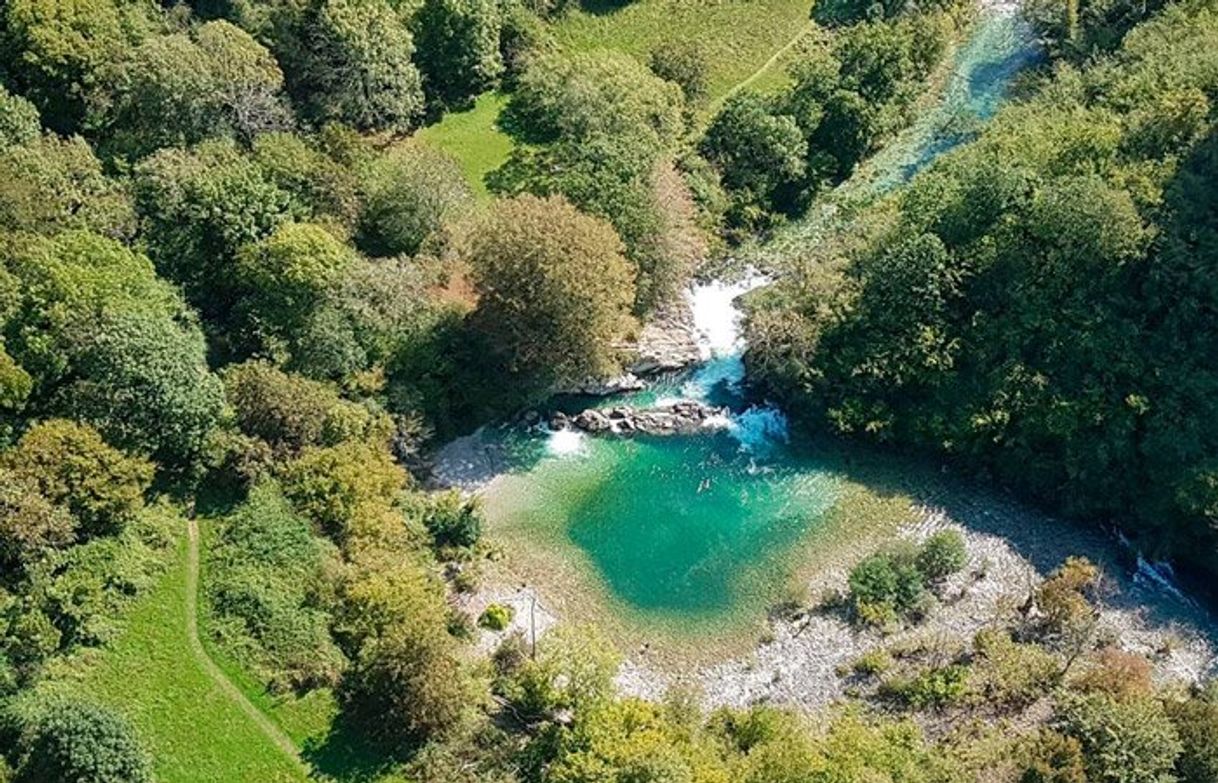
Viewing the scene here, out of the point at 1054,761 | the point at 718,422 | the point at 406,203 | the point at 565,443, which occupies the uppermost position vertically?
the point at 406,203

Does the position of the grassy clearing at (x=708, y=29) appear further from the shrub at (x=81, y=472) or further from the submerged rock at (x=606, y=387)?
the shrub at (x=81, y=472)

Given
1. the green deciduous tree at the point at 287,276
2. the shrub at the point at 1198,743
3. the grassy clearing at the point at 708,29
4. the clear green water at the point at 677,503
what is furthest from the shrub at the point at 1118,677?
the grassy clearing at the point at 708,29

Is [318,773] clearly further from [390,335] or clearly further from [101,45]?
[101,45]

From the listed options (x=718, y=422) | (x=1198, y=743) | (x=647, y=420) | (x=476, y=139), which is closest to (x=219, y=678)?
(x=647, y=420)

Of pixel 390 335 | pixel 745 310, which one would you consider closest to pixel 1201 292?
pixel 745 310

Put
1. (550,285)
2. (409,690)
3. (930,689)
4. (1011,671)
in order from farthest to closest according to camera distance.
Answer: (550,285) < (1011,671) < (930,689) < (409,690)

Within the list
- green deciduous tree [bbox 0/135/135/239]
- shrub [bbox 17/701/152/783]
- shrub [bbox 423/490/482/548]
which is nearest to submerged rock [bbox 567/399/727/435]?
shrub [bbox 423/490/482/548]

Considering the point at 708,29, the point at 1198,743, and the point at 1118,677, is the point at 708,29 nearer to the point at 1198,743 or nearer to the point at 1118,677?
the point at 1118,677

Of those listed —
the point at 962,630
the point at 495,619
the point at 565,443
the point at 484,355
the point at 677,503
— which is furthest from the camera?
the point at 565,443
